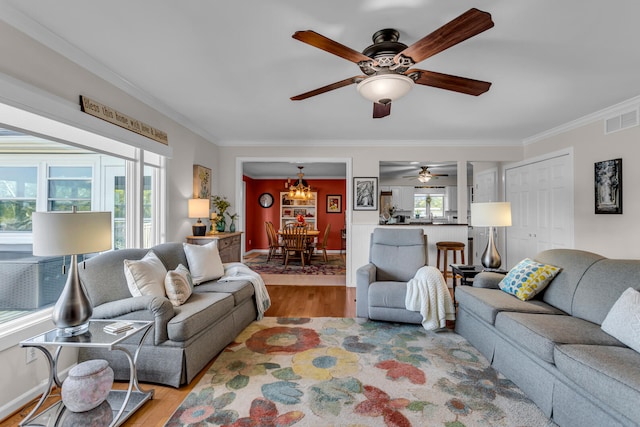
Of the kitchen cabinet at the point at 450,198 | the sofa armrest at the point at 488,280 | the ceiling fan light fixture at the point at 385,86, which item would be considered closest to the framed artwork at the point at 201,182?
the ceiling fan light fixture at the point at 385,86

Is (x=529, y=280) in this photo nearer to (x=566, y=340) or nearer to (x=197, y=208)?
(x=566, y=340)

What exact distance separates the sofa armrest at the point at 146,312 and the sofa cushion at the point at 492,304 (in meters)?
2.40

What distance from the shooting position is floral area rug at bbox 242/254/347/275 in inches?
236

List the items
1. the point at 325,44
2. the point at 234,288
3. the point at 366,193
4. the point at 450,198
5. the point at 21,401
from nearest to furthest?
the point at 325,44
the point at 21,401
the point at 234,288
the point at 366,193
the point at 450,198

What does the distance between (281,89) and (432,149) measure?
3076mm

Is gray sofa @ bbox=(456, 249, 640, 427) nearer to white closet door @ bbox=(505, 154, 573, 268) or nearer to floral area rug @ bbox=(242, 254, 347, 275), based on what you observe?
white closet door @ bbox=(505, 154, 573, 268)

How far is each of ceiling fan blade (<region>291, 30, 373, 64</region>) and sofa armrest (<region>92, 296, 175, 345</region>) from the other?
74.4 inches

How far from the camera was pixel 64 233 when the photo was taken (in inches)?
63.9

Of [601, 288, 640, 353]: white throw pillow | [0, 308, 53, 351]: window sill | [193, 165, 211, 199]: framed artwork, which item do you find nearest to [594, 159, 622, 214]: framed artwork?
[601, 288, 640, 353]: white throw pillow

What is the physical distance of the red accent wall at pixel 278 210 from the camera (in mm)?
8828

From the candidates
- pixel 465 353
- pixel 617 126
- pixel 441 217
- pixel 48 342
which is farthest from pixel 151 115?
pixel 441 217

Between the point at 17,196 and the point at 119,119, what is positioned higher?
the point at 119,119

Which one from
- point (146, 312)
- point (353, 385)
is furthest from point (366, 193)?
point (146, 312)

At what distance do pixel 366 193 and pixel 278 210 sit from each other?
14.5 feet
